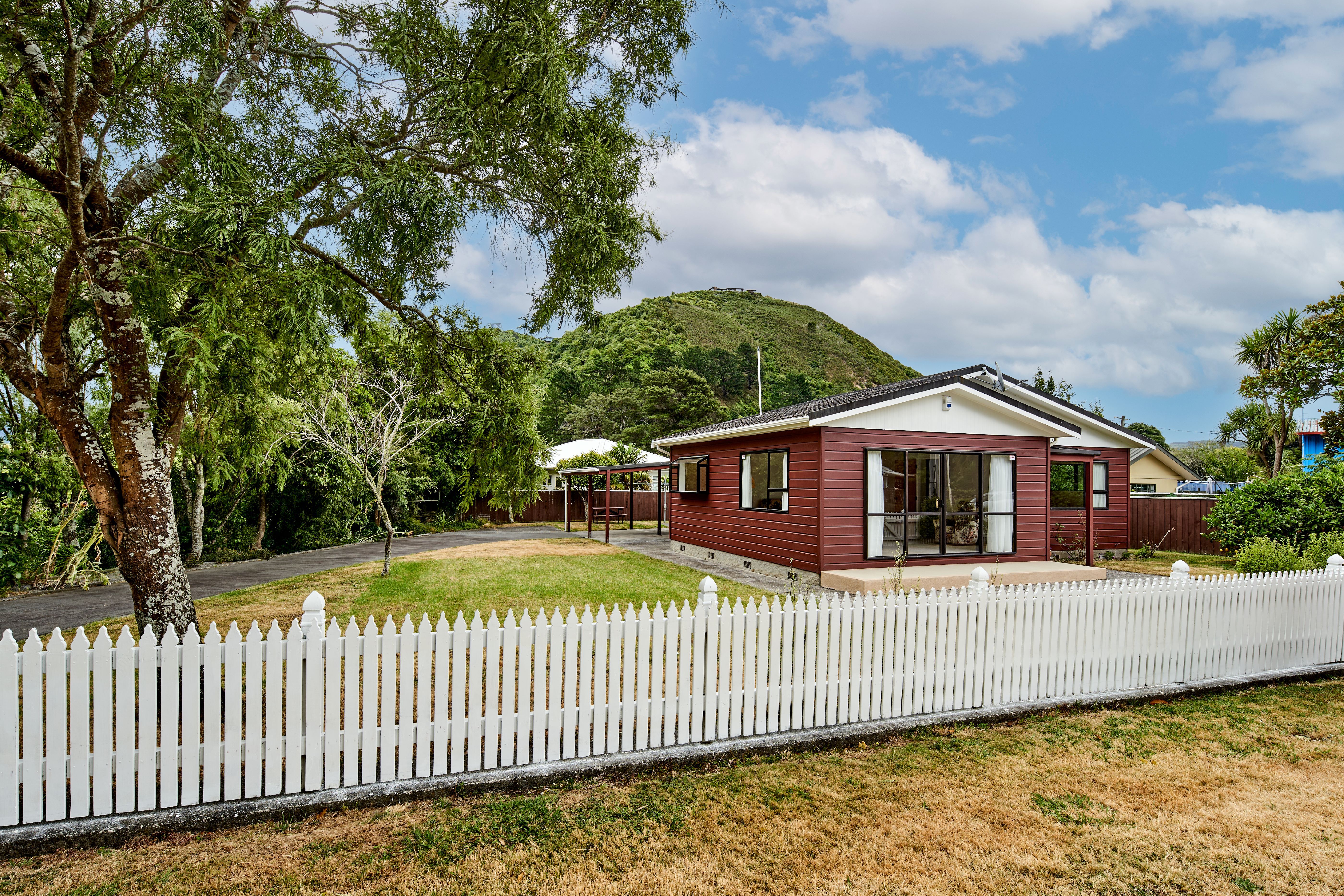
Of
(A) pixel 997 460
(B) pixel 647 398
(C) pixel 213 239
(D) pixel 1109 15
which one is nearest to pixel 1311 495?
(A) pixel 997 460

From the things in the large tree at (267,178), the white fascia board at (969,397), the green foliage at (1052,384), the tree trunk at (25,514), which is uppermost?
the green foliage at (1052,384)

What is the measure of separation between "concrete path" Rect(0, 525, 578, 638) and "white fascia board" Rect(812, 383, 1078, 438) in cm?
939

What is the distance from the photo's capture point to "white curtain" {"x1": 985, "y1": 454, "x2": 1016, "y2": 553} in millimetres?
11812

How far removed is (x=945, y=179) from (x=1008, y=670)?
17.9 meters

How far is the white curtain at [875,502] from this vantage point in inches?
428

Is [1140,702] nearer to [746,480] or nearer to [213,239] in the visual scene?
[213,239]

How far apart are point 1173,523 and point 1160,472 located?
27.1 ft

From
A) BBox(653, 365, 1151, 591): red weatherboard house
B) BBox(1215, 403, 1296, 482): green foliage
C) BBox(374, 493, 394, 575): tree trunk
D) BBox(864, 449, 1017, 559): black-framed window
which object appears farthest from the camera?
BBox(1215, 403, 1296, 482): green foliage

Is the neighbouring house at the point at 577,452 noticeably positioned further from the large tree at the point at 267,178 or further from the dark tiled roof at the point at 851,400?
the large tree at the point at 267,178

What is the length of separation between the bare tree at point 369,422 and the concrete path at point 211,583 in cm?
208

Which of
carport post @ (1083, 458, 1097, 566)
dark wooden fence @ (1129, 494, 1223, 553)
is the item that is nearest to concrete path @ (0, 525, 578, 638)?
carport post @ (1083, 458, 1097, 566)

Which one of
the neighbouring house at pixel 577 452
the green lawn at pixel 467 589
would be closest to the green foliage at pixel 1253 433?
the neighbouring house at pixel 577 452

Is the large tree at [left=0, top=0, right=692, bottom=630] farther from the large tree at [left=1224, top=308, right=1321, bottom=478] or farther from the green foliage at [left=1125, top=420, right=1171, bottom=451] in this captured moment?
the green foliage at [left=1125, top=420, right=1171, bottom=451]

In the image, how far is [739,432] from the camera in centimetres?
1273
